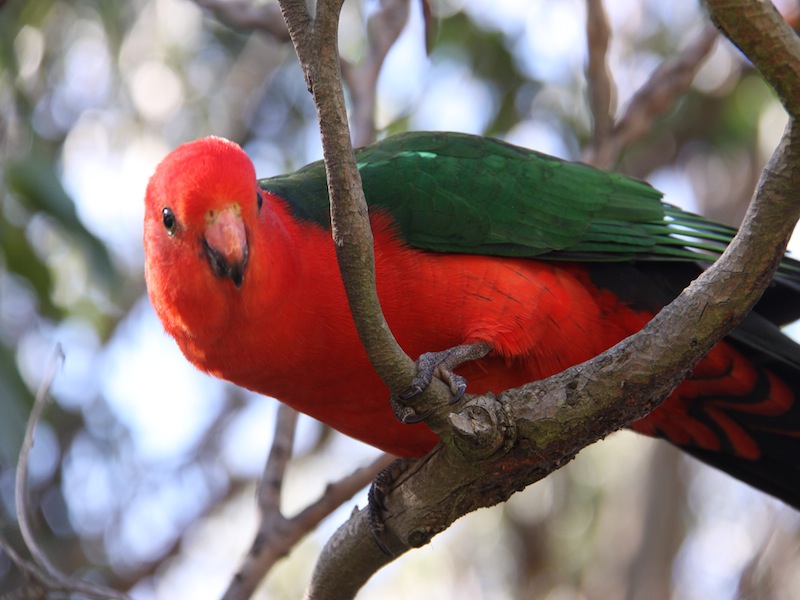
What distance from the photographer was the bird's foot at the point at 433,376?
294cm

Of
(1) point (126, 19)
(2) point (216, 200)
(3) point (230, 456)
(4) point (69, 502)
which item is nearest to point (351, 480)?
(2) point (216, 200)

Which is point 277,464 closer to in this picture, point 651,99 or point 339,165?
point 339,165

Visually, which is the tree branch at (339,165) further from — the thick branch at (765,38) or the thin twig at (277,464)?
the thin twig at (277,464)

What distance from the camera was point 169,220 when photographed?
3.43 m

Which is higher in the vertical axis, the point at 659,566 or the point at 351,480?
the point at 351,480

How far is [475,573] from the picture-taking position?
372 inches

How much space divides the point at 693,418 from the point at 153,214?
2694 mm

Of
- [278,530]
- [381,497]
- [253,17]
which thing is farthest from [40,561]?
[253,17]

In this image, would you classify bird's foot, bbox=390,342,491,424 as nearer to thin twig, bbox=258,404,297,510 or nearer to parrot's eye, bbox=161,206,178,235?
parrot's eye, bbox=161,206,178,235

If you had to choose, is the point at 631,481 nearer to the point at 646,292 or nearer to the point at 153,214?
the point at 646,292

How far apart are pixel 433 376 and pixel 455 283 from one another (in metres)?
0.92

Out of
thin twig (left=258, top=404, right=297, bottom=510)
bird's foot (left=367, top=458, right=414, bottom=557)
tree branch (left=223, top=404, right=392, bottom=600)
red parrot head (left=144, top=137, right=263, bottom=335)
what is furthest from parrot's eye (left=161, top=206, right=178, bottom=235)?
tree branch (left=223, top=404, right=392, bottom=600)

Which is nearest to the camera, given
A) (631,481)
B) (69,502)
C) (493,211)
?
(493,211)

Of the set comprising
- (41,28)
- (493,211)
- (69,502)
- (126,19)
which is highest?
(126,19)
